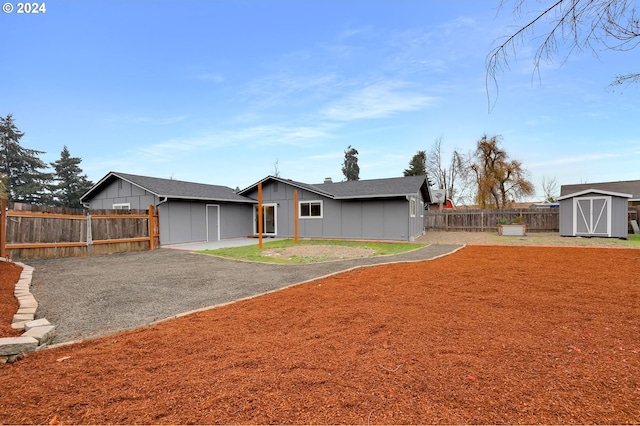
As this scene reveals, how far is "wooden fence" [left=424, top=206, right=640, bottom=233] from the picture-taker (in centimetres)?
2003

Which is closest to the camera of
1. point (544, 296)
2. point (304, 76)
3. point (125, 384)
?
point (125, 384)

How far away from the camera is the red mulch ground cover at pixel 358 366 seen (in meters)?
2.01

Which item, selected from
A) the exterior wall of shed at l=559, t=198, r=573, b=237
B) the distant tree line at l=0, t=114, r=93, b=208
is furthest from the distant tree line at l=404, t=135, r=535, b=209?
the distant tree line at l=0, t=114, r=93, b=208

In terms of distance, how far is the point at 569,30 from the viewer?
2469 mm

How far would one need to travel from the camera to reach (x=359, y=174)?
47.5m

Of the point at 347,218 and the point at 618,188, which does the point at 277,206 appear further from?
the point at 618,188

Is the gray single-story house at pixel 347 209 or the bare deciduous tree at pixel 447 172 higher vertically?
the bare deciduous tree at pixel 447 172

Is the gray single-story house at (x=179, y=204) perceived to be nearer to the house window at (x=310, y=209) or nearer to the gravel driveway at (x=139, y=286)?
the house window at (x=310, y=209)

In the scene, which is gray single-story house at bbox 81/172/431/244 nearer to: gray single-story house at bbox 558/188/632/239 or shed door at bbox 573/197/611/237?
gray single-story house at bbox 558/188/632/239

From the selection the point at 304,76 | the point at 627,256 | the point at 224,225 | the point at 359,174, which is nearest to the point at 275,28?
the point at 304,76

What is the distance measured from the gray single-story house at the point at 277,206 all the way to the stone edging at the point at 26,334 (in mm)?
9969

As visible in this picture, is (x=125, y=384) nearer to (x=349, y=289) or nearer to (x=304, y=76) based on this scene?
(x=349, y=289)

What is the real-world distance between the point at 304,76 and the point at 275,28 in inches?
201

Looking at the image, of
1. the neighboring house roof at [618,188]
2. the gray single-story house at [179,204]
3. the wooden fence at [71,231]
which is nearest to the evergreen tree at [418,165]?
the neighboring house roof at [618,188]
